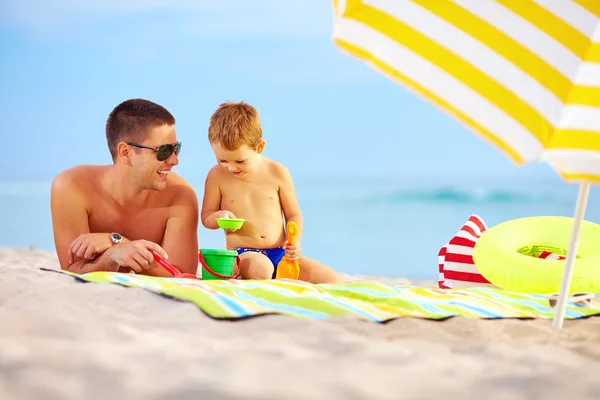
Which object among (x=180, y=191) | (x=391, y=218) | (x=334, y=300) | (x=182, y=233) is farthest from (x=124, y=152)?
(x=391, y=218)

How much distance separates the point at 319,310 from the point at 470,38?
1.03m

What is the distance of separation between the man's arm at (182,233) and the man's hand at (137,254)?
0.41 m

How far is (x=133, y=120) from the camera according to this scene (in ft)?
12.3

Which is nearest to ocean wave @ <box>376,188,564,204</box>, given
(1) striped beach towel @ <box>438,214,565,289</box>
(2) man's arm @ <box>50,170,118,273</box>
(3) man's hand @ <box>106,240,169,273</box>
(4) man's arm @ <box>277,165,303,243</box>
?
(1) striped beach towel @ <box>438,214,565,289</box>

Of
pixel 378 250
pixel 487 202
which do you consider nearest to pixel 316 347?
pixel 378 250

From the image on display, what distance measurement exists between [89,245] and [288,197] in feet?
4.02

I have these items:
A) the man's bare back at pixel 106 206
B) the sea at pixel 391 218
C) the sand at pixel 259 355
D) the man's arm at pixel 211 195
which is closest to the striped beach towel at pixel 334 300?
the sand at pixel 259 355

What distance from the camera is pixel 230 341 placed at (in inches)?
78.6

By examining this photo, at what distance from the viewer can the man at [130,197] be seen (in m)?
3.72

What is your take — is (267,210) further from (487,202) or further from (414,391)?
(487,202)

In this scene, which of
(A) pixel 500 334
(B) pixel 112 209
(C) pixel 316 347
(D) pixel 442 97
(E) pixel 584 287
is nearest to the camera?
(C) pixel 316 347

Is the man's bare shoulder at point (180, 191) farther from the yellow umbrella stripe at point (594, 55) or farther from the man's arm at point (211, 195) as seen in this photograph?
the yellow umbrella stripe at point (594, 55)

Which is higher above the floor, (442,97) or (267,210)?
(442,97)

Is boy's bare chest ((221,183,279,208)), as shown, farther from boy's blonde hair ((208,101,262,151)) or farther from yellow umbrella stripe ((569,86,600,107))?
yellow umbrella stripe ((569,86,600,107))
